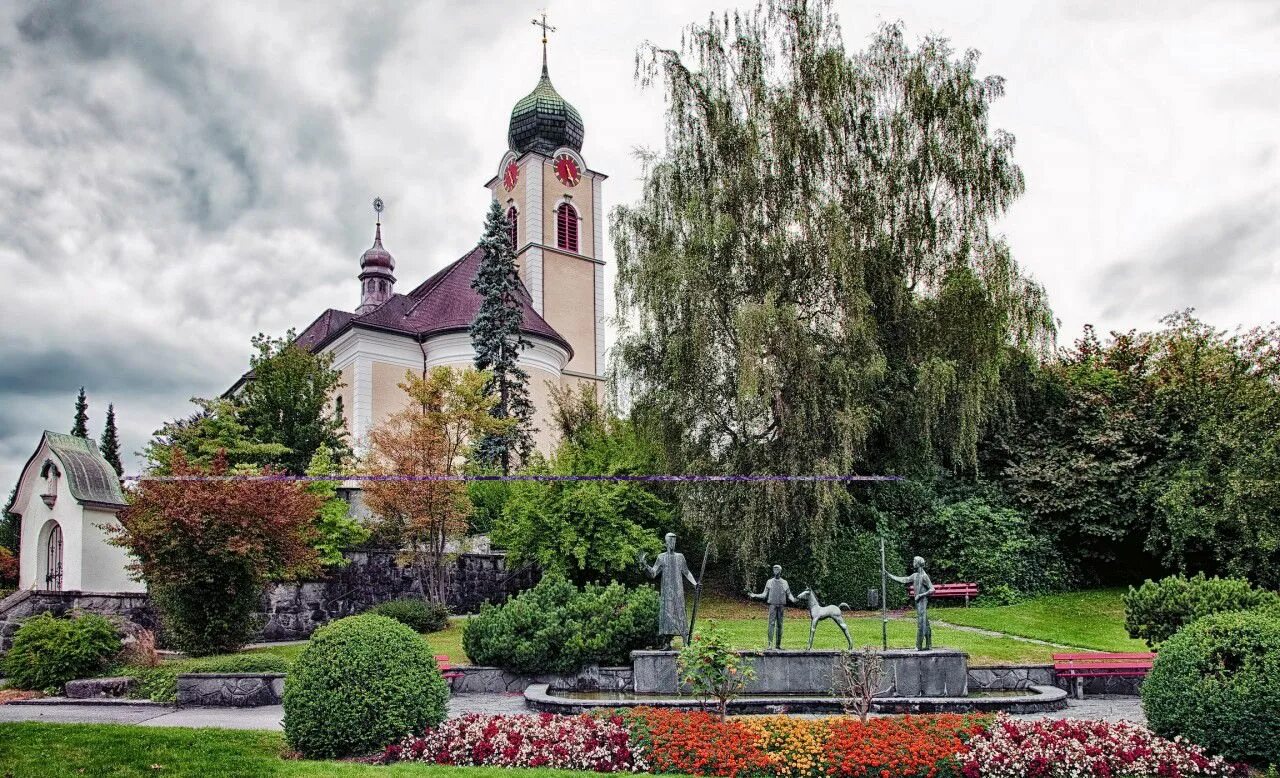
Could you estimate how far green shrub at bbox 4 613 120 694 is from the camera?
13742 millimetres

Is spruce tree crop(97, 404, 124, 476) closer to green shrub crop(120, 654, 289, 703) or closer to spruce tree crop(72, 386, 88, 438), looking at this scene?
spruce tree crop(72, 386, 88, 438)

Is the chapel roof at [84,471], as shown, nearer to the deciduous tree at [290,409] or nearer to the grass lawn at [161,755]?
the deciduous tree at [290,409]

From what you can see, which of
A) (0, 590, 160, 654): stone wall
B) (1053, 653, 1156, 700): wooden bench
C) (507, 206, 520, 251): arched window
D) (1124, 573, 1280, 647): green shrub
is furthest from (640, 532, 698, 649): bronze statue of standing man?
(507, 206, 520, 251): arched window

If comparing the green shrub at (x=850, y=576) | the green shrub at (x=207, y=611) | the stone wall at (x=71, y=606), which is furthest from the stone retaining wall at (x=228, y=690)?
the green shrub at (x=850, y=576)

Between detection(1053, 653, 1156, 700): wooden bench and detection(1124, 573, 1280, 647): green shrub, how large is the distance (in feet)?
2.30

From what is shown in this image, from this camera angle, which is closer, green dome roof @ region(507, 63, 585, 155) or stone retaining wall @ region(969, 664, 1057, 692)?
stone retaining wall @ region(969, 664, 1057, 692)

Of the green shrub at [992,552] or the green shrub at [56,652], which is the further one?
the green shrub at [992,552]

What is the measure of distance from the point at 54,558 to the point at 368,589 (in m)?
6.64

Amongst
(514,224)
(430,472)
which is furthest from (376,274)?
(430,472)

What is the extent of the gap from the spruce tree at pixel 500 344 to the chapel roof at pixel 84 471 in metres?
10.0

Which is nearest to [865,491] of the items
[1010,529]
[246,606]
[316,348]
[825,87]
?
[1010,529]

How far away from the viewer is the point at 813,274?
22.3 meters

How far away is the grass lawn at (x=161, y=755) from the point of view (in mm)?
8516

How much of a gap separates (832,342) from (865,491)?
4281 mm
